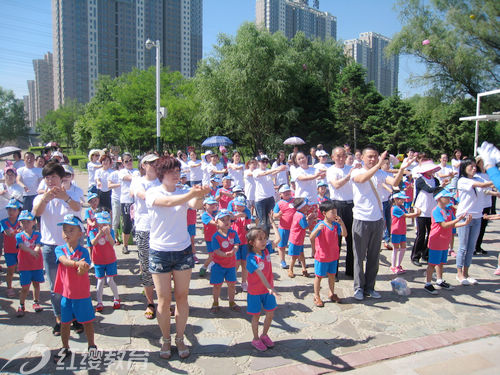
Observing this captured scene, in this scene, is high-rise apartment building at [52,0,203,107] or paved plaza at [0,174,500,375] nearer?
paved plaza at [0,174,500,375]

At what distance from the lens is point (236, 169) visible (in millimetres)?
9367

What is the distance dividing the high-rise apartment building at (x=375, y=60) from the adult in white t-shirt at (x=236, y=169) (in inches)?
3624

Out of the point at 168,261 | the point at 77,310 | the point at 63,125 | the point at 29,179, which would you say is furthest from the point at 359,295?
the point at 63,125

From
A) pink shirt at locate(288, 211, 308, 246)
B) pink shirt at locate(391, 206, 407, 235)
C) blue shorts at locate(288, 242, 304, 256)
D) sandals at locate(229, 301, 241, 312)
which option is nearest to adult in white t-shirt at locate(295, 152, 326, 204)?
pink shirt at locate(288, 211, 308, 246)

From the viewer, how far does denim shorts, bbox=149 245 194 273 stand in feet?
11.6

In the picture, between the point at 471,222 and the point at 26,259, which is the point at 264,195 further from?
the point at 26,259

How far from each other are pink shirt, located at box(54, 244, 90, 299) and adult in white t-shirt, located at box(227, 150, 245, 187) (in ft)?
19.2

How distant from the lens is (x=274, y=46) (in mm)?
27938

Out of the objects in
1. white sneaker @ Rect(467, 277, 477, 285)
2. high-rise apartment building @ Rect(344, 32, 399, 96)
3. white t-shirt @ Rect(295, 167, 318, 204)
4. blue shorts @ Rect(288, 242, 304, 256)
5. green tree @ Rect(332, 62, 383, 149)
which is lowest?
white sneaker @ Rect(467, 277, 477, 285)

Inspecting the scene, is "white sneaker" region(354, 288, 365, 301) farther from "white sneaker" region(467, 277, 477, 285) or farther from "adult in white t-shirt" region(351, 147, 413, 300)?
"white sneaker" region(467, 277, 477, 285)

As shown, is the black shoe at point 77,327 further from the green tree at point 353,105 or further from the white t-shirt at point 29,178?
the green tree at point 353,105

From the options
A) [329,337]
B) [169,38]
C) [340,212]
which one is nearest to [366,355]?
[329,337]

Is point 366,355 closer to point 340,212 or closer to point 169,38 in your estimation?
point 340,212

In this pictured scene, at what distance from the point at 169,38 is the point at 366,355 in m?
108
